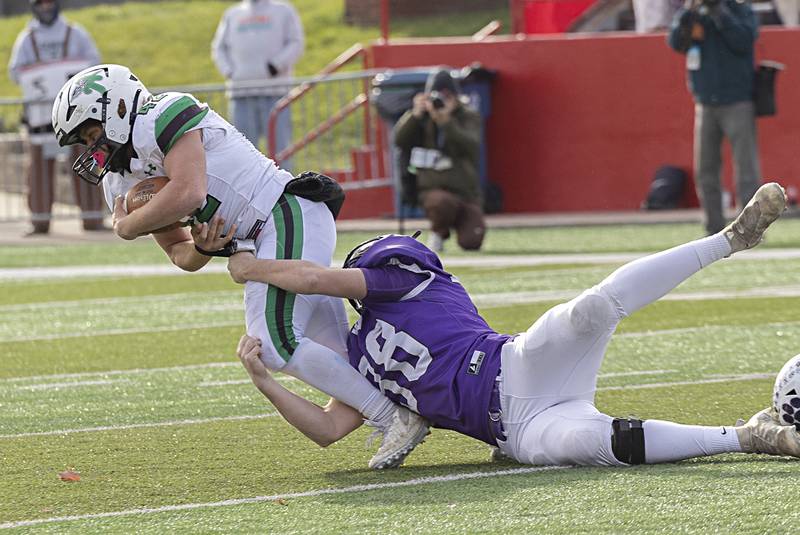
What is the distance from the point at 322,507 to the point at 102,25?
27.7 metres

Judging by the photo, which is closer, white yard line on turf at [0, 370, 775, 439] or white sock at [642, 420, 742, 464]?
white sock at [642, 420, 742, 464]

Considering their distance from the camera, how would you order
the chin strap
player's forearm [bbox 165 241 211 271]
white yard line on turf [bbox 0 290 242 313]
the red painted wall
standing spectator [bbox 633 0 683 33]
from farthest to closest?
standing spectator [bbox 633 0 683 33] → the red painted wall → white yard line on turf [bbox 0 290 242 313] → player's forearm [bbox 165 241 211 271] → the chin strap

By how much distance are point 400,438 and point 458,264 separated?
22.7 ft

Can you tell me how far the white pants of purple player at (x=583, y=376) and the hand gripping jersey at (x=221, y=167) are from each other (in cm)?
113

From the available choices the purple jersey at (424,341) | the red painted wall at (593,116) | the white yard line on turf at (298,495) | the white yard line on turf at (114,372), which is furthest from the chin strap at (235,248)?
the red painted wall at (593,116)

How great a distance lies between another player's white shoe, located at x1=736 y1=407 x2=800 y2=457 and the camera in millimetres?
5172

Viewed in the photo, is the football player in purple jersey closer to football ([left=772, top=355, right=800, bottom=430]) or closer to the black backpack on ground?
football ([left=772, top=355, right=800, bottom=430])

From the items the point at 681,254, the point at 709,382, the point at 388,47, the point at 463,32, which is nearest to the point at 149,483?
the point at 681,254

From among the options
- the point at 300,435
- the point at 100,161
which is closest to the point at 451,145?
the point at 300,435

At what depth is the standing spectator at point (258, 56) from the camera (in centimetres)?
1627

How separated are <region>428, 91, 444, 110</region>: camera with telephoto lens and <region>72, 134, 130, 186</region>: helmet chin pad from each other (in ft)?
24.5

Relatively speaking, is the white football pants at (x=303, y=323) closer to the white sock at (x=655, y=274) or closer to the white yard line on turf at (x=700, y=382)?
the white sock at (x=655, y=274)

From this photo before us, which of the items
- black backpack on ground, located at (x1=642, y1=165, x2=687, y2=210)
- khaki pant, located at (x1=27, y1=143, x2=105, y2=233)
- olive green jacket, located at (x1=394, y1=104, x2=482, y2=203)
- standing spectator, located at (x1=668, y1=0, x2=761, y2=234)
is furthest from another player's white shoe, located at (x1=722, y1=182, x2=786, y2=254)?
khaki pant, located at (x1=27, y1=143, x2=105, y2=233)

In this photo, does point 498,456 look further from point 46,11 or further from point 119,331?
point 46,11
